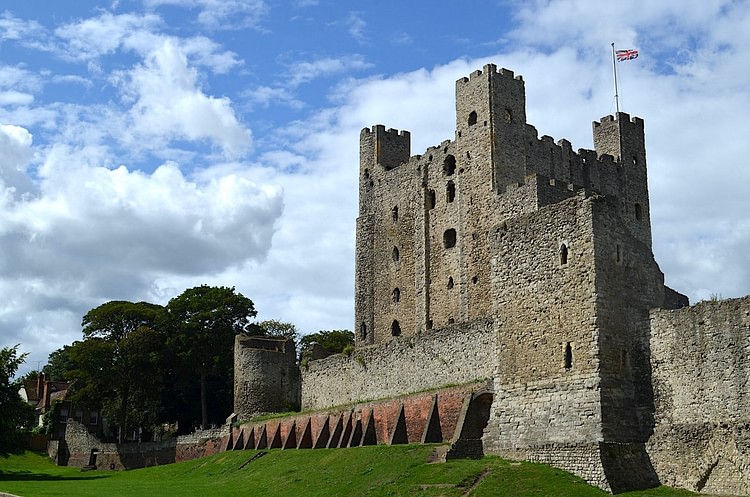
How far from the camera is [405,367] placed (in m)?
46.6

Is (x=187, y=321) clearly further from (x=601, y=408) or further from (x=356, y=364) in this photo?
(x=601, y=408)

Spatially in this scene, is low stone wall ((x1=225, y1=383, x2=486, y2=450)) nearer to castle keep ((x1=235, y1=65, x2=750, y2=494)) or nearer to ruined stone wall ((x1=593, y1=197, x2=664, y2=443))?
castle keep ((x1=235, y1=65, x2=750, y2=494))

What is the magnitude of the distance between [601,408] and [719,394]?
11.6 ft

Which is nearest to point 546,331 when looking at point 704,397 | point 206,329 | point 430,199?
point 704,397

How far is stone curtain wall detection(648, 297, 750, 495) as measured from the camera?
27188 mm

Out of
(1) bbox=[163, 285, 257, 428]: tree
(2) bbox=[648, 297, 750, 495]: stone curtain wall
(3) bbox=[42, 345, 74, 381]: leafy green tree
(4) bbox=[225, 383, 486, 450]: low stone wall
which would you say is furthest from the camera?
(3) bbox=[42, 345, 74, 381]: leafy green tree

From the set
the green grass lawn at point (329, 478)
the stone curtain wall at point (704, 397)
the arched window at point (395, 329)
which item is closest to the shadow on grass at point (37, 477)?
the green grass lawn at point (329, 478)

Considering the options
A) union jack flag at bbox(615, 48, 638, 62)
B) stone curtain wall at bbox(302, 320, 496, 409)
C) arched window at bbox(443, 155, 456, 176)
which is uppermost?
union jack flag at bbox(615, 48, 638, 62)

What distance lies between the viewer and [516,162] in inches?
2143

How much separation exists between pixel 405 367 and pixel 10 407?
2398cm

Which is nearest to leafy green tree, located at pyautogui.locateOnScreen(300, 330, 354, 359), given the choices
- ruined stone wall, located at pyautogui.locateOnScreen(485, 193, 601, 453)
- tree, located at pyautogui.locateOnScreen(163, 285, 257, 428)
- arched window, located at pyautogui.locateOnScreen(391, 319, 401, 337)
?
tree, located at pyautogui.locateOnScreen(163, 285, 257, 428)

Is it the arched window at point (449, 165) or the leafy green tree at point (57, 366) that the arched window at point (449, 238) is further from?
the leafy green tree at point (57, 366)

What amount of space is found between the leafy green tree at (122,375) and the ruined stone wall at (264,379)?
985 cm

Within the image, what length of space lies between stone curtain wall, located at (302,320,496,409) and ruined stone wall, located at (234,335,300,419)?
3621 millimetres
